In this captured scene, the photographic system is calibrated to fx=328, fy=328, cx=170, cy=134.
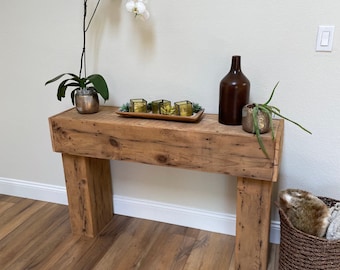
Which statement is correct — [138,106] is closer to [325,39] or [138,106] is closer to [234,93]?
[234,93]

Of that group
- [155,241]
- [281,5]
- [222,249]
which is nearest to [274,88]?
[281,5]

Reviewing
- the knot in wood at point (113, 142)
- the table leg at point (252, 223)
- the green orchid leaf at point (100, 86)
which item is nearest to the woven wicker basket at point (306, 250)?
the table leg at point (252, 223)

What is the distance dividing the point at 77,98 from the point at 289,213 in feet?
4.17

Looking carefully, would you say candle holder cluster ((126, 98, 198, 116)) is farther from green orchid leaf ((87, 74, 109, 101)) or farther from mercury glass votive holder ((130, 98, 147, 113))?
green orchid leaf ((87, 74, 109, 101))

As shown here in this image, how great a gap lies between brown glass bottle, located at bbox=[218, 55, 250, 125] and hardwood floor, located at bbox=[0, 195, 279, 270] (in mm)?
817

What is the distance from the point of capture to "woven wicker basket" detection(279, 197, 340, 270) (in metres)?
1.44

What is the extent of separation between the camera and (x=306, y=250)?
1.48 metres

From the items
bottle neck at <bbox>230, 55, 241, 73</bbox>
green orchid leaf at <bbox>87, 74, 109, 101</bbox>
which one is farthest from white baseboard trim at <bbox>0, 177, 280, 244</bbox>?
bottle neck at <bbox>230, 55, 241, 73</bbox>

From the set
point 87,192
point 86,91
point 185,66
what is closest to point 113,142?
point 86,91

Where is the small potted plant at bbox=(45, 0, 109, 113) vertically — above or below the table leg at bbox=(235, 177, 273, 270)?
above

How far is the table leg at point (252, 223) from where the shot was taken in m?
1.60

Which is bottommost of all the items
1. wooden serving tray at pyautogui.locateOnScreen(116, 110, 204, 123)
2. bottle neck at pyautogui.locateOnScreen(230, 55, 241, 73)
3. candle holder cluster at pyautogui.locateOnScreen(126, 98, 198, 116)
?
wooden serving tray at pyautogui.locateOnScreen(116, 110, 204, 123)

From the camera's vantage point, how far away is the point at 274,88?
5.50ft

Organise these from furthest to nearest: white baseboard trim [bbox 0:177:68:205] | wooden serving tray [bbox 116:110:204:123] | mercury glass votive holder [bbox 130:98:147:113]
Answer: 1. white baseboard trim [bbox 0:177:68:205]
2. mercury glass votive holder [bbox 130:98:147:113]
3. wooden serving tray [bbox 116:110:204:123]
